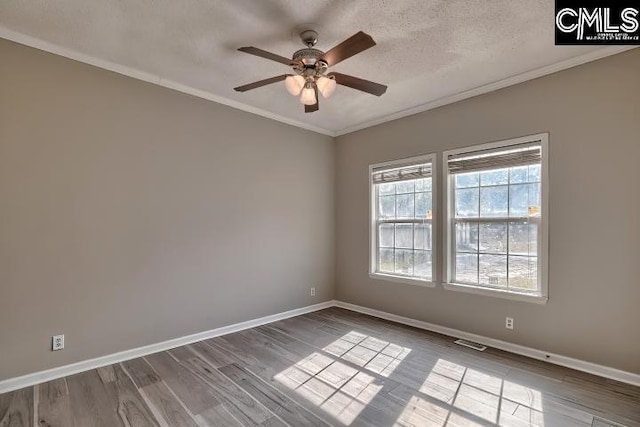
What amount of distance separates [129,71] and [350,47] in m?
2.26

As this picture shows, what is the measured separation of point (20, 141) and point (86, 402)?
207cm

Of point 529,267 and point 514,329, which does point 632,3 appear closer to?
point 529,267

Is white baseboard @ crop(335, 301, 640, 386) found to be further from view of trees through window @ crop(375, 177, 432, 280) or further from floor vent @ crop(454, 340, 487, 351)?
view of trees through window @ crop(375, 177, 432, 280)

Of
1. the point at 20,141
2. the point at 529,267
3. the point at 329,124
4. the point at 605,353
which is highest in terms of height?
the point at 329,124

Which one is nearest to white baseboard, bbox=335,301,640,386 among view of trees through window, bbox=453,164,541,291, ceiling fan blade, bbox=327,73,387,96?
view of trees through window, bbox=453,164,541,291

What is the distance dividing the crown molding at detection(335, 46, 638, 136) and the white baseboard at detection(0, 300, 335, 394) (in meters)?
3.03

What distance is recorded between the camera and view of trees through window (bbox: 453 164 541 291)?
10.1 ft

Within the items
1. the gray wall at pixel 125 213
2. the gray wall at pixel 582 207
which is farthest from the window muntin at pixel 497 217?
the gray wall at pixel 125 213

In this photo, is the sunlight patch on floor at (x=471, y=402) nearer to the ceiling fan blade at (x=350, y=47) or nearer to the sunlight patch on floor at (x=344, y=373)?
the sunlight patch on floor at (x=344, y=373)

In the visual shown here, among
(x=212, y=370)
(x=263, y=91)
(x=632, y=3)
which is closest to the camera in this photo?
(x=632, y=3)

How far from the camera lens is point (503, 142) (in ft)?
10.5

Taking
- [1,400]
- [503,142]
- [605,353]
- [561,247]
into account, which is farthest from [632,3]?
[1,400]

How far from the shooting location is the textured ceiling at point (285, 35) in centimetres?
214

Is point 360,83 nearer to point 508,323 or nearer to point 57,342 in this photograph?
point 508,323
